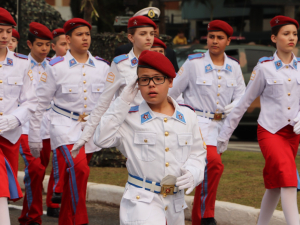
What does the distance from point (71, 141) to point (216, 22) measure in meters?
2.02

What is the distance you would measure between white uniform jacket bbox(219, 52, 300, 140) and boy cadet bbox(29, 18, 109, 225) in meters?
1.59

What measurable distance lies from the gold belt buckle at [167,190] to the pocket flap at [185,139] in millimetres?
314

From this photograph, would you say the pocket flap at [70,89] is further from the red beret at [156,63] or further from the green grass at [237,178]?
the red beret at [156,63]

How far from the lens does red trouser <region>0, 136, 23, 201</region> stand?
17.0ft

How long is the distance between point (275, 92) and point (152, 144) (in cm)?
204

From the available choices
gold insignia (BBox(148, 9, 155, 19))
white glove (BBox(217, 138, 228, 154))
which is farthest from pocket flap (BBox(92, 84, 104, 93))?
gold insignia (BBox(148, 9, 155, 19))

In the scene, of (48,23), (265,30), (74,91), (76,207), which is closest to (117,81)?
(74,91)

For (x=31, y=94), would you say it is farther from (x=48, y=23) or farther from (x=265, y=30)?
(x=265, y=30)

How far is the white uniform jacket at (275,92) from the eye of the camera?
19.6 feet

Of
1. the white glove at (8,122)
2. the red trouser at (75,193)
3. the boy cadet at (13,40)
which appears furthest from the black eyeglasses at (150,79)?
the boy cadet at (13,40)

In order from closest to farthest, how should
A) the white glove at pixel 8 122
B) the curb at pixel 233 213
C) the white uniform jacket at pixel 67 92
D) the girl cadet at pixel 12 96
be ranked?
the white glove at pixel 8 122
the girl cadet at pixel 12 96
the curb at pixel 233 213
the white uniform jacket at pixel 67 92

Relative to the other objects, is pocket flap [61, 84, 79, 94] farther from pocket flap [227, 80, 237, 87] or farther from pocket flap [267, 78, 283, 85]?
pocket flap [267, 78, 283, 85]

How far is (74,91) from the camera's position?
6582mm

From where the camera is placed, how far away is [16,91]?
6137mm
